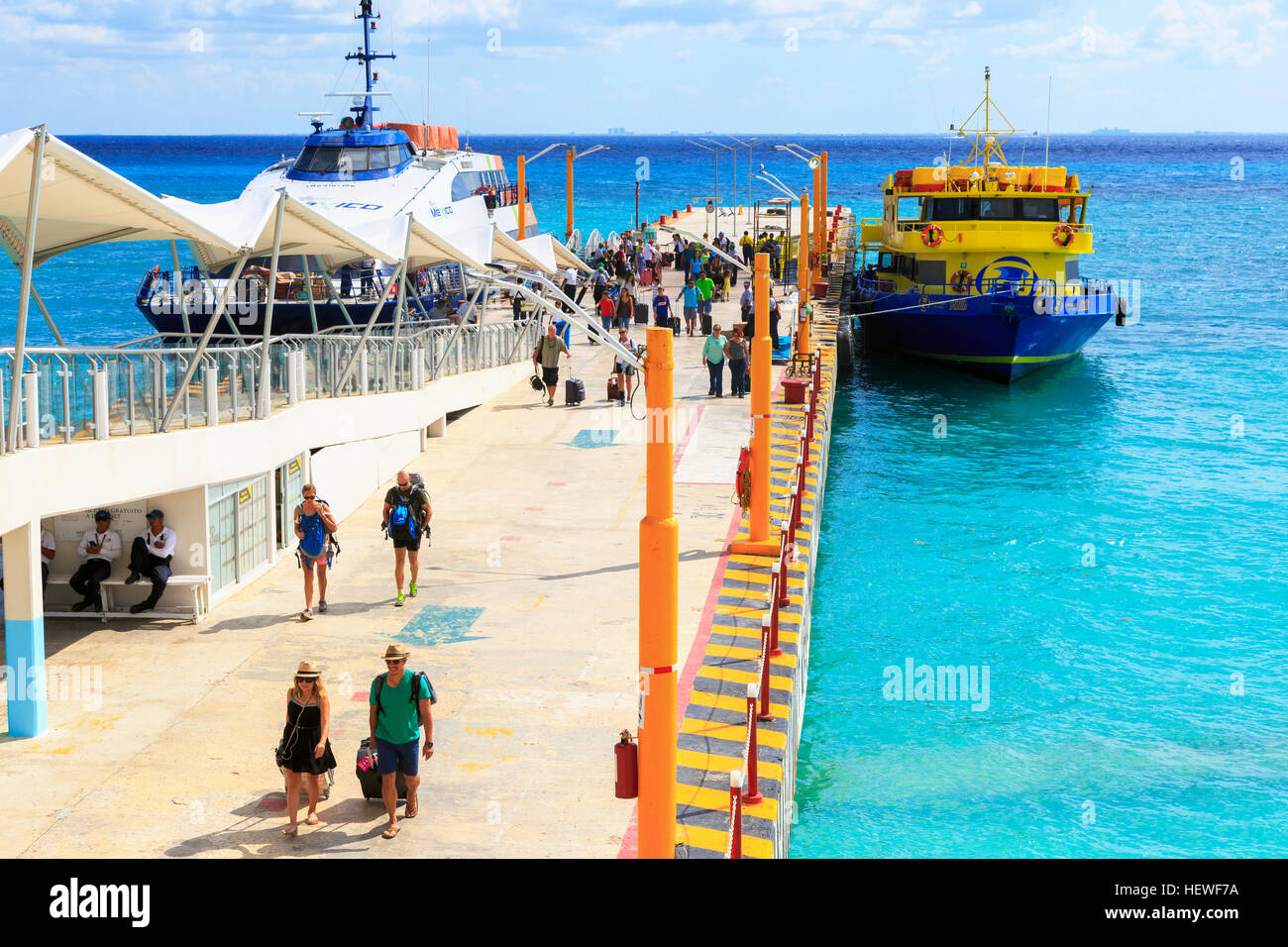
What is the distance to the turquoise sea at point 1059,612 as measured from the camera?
601 inches

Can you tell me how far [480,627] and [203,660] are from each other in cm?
290

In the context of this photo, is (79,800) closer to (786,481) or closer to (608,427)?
(786,481)

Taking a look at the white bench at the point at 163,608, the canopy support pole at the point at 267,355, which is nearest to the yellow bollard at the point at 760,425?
the canopy support pole at the point at 267,355

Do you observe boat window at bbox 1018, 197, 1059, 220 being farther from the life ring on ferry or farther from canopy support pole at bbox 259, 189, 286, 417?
canopy support pole at bbox 259, 189, 286, 417

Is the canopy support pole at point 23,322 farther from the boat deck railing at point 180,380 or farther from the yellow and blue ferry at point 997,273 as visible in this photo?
the yellow and blue ferry at point 997,273

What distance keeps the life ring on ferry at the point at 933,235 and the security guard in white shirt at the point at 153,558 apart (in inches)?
1217

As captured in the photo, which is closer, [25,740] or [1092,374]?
[25,740]

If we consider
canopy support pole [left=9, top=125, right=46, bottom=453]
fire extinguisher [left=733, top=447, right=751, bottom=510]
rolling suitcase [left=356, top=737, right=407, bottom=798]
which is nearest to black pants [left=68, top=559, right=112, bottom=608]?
canopy support pole [left=9, top=125, right=46, bottom=453]

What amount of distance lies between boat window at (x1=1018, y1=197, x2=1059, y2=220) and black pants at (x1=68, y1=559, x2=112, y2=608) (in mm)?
33015

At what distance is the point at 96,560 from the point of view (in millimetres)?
15133

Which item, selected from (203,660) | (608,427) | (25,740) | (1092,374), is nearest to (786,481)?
(608,427)

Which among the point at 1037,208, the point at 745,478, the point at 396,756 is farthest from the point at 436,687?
the point at 1037,208
